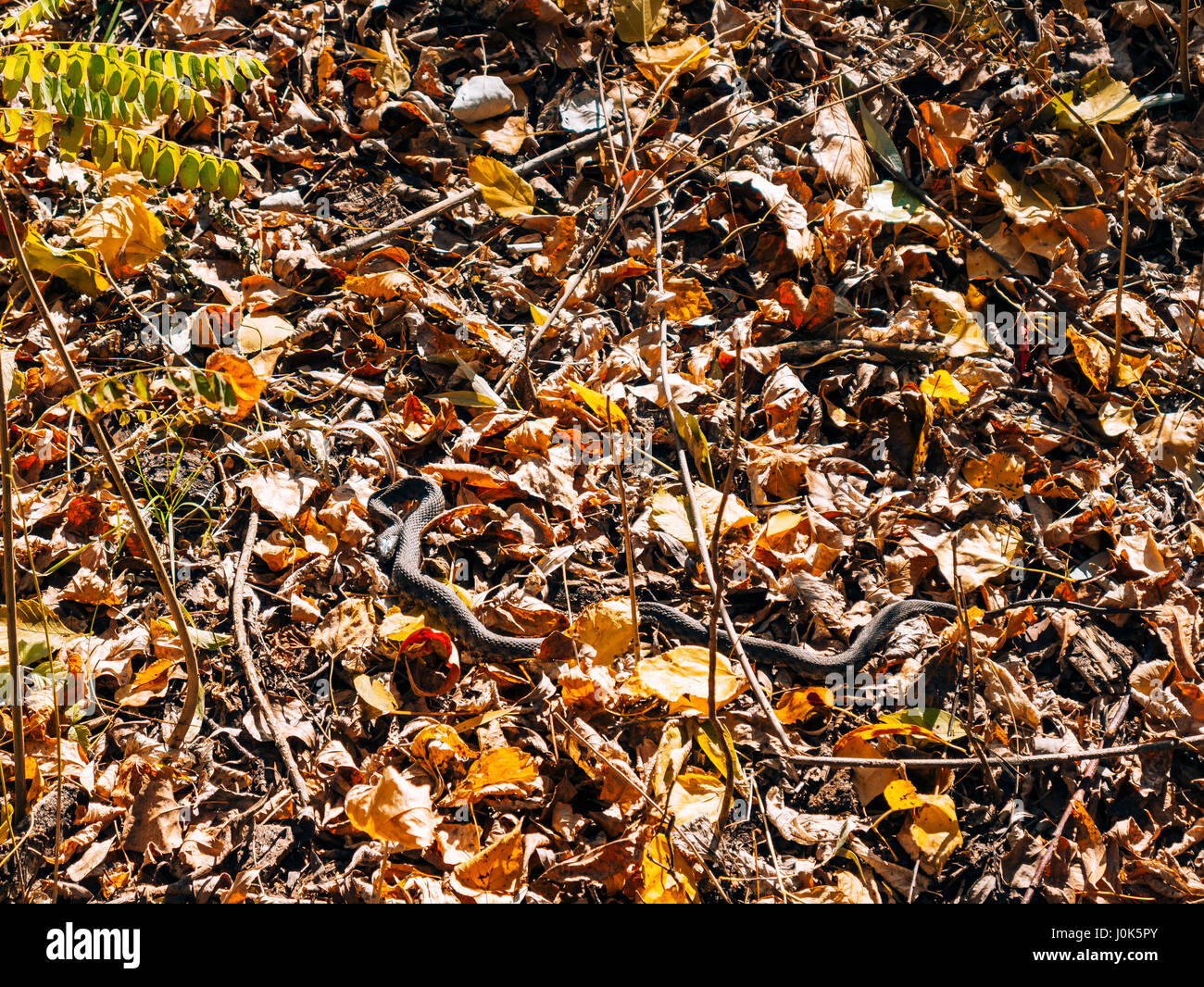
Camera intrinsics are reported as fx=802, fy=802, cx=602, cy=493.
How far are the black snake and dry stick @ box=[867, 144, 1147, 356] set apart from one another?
4.04ft

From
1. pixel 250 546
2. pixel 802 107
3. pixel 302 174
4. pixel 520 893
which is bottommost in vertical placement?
pixel 520 893

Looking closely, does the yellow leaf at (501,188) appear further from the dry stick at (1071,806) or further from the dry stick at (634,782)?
the dry stick at (1071,806)

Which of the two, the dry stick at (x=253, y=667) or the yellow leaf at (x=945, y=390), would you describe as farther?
the yellow leaf at (x=945, y=390)

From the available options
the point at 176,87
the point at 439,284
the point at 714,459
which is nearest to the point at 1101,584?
the point at 714,459

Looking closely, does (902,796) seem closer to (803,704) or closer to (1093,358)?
(803,704)

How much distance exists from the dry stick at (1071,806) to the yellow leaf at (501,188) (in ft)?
9.85

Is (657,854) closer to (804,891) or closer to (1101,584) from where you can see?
(804,891)

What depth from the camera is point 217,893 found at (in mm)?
2385

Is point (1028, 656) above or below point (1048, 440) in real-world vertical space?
below

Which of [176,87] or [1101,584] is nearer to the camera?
[176,87]

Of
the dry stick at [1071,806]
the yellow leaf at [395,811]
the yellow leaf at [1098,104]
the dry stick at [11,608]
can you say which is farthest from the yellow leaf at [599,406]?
the yellow leaf at [1098,104]

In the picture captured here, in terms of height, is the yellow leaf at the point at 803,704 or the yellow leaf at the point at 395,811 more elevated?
the yellow leaf at the point at 803,704

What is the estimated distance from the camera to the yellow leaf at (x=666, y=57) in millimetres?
3869

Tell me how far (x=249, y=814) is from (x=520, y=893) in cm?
90
